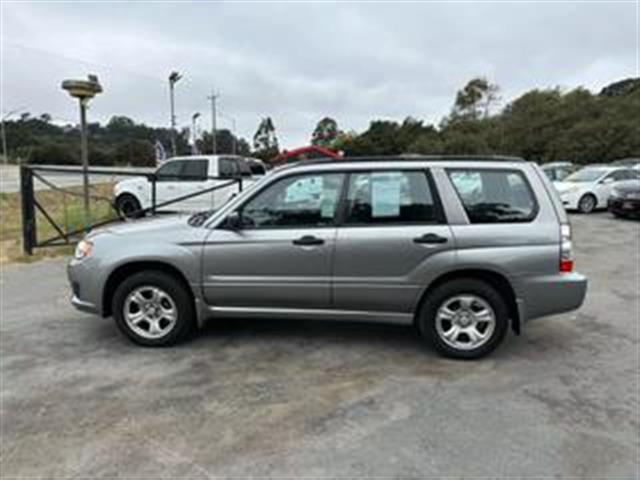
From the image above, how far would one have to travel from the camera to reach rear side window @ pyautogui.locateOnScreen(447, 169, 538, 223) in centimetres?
461

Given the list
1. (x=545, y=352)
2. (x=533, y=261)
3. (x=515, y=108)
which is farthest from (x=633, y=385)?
(x=515, y=108)

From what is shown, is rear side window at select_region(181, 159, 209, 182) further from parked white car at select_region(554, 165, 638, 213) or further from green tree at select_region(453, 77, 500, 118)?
green tree at select_region(453, 77, 500, 118)

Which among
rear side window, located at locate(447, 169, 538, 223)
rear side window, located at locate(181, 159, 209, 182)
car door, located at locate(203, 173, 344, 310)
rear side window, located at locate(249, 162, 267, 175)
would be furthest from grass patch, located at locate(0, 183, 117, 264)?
rear side window, located at locate(447, 169, 538, 223)

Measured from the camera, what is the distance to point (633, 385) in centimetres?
414

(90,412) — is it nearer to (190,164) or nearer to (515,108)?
(190,164)

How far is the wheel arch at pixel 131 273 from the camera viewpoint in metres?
4.87

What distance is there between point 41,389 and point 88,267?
1202mm

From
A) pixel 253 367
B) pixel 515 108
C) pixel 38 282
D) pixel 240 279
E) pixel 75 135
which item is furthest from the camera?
pixel 75 135

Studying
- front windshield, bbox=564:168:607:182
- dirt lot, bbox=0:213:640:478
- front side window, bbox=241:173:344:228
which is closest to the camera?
dirt lot, bbox=0:213:640:478

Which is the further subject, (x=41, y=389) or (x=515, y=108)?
(x=515, y=108)

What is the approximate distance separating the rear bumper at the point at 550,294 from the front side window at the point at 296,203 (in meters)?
1.75

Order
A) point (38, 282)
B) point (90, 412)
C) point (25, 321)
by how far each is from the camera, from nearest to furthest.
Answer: point (90, 412), point (25, 321), point (38, 282)

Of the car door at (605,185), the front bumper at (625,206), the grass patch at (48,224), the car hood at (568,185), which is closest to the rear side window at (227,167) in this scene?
the grass patch at (48,224)

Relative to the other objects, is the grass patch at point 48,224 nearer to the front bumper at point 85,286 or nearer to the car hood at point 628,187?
the front bumper at point 85,286
